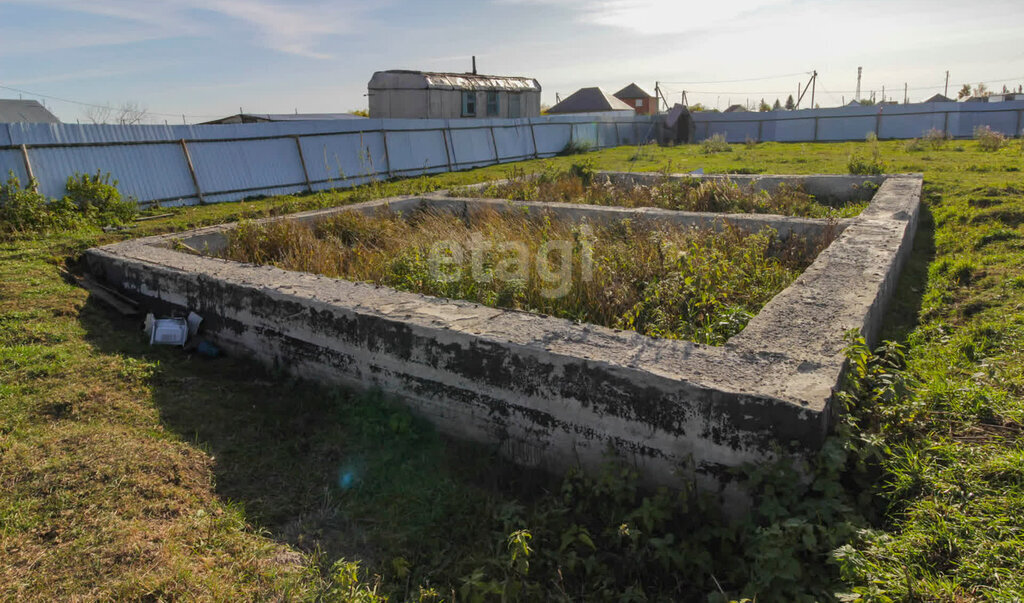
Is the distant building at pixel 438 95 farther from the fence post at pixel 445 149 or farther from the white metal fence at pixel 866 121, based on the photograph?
the white metal fence at pixel 866 121

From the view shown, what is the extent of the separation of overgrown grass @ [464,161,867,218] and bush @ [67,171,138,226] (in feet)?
15.7

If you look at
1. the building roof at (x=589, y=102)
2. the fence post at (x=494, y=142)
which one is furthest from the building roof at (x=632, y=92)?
the fence post at (x=494, y=142)

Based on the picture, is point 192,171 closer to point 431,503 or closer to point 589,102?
point 431,503

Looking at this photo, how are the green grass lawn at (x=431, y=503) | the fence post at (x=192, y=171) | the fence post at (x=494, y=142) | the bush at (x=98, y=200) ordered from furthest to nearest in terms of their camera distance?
the fence post at (x=494, y=142) < the fence post at (x=192, y=171) < the bush at (x=98, y=200) < the green grass lawn at (x=431, y=503)

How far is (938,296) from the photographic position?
4.70 m

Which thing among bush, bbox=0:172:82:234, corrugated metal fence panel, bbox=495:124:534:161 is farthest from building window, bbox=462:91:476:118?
bush, bbox=0:172:82:234

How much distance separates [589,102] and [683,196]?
29288 millimetres

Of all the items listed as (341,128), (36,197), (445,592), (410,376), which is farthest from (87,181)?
(445,592)

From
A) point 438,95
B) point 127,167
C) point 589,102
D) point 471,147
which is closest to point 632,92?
point 589,102

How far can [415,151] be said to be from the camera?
15297 millimetres

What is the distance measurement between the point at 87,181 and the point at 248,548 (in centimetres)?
844

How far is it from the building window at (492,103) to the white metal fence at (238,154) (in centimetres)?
745

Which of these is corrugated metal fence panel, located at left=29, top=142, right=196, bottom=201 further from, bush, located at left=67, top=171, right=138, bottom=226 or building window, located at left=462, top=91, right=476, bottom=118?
building window, located at left=462, top=91, right=476, bottom=118

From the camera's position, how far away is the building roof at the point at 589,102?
34.8 m
